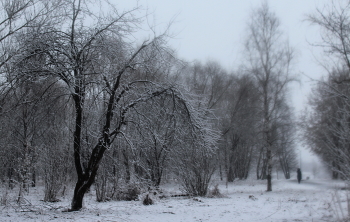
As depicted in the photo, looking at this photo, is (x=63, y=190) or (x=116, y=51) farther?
(x=63, y=190)

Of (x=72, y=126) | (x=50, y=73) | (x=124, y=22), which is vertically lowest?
(x=72, y=126)

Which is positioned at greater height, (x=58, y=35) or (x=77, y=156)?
(x=58, y=35)

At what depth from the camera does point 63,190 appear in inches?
482

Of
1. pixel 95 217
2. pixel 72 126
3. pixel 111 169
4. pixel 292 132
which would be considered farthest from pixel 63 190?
pixel 292 132

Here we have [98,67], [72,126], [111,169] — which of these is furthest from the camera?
[111,169]

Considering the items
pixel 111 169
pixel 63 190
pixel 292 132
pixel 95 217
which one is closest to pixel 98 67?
pixel 95 217

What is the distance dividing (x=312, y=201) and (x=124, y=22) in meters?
5.68

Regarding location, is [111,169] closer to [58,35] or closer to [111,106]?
[111,106]

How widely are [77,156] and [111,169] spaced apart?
3.38m

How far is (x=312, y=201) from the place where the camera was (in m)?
6.64

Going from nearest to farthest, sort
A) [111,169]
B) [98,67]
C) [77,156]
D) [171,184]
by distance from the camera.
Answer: [98,67], [77,156], [111,169], [171,184]

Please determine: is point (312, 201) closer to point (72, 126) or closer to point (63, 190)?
point (72, 126)

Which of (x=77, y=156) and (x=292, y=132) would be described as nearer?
(x=77, y=156)

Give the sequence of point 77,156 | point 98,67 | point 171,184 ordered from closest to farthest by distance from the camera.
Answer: point 98,67
point 77,156
point 171,184
